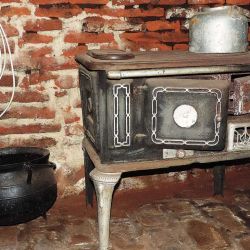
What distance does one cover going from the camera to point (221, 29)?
2064 millimetres

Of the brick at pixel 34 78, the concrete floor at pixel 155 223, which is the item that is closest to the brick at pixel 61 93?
the brick at pixel 34 78

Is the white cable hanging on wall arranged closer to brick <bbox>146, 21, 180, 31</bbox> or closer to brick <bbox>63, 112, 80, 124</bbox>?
brick <bbox>63, 112, 80, 124</bbox>

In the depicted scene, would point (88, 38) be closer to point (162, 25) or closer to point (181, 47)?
point (162, 25)

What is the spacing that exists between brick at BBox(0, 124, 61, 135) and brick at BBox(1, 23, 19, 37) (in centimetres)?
61

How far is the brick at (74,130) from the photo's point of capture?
267 cm

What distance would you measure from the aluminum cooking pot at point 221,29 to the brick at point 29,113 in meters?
1.12

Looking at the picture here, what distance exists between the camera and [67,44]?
99.7 inches

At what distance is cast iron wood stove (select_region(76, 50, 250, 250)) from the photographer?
6.11 ft

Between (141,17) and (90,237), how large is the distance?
1.52 meters

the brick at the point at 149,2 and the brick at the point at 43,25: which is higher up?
the brick at the point at 149,2

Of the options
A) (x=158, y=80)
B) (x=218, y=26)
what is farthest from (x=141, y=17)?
A: (x=158, y=80)

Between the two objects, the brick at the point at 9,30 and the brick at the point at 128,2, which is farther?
the brick at the point at 128,2

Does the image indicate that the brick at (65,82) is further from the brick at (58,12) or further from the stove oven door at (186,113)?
the stove oven door at (186,113)

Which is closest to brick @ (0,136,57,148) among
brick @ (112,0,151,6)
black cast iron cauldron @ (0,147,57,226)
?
black cast iron cauldron @ (0,147,57,226)
